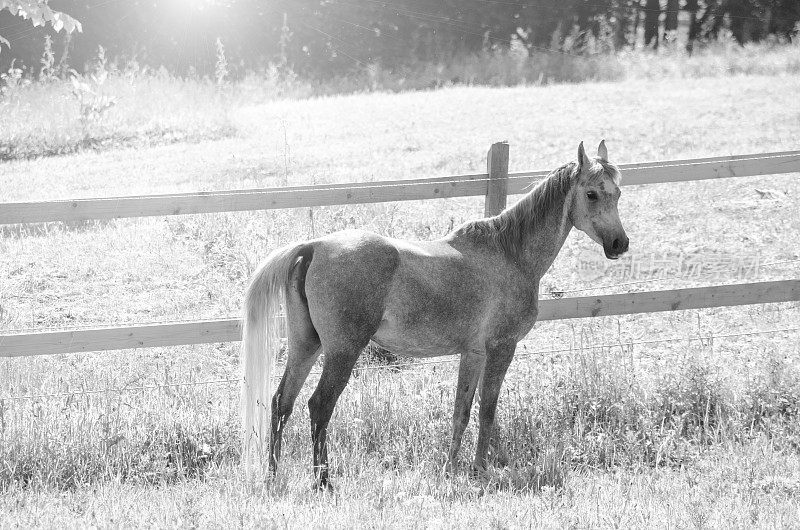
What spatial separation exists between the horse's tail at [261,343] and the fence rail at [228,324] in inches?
30.4

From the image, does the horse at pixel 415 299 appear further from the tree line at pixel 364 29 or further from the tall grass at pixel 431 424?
the tree line at pixel 364 29

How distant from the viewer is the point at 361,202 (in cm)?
578

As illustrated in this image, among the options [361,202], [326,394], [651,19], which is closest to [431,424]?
[326,394]

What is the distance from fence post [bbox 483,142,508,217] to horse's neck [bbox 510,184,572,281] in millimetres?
786

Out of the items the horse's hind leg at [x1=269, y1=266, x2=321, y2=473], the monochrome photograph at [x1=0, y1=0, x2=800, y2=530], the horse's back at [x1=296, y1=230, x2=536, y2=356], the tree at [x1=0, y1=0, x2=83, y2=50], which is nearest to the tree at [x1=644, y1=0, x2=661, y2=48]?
the monochrome photograph at [x1=0, y1=0, x2=800, y2=530]

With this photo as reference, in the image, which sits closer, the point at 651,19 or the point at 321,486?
the point at 321,486

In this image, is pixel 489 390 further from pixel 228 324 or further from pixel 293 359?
pixel 228 324

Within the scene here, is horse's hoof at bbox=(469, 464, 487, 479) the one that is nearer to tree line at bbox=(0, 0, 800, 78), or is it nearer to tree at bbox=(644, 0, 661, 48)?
tree line at bbox=(0, 0, 800, 78)

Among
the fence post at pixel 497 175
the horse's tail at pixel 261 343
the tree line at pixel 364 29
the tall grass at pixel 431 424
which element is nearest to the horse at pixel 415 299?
the horse's tail at pixel 261 343

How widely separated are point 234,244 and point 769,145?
816 cm

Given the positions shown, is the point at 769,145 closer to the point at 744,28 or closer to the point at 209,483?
the point at 209,483

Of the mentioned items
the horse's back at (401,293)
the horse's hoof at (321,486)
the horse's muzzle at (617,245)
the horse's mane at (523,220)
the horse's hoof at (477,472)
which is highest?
the horse's mane at (523,220)

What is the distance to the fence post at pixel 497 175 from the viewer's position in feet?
19.6

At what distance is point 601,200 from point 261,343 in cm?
217
